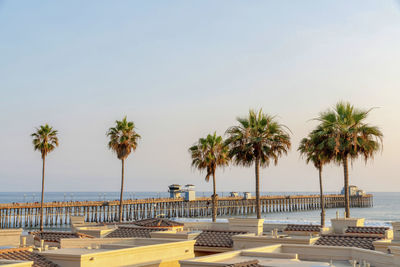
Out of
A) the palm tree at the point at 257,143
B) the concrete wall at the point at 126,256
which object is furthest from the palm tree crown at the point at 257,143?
the concrete wall at the point at 126,256

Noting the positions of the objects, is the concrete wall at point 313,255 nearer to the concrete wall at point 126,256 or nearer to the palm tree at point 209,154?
the concrete wall at point 126,256

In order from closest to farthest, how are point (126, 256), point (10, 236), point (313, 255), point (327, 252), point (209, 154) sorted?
point (126, 256)
point (327, 252)
point (313, 255)
point (10, 236)
point (209, 154)

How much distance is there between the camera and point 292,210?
5896 inches

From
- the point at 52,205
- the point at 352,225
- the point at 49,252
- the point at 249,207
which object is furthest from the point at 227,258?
the point at 249,207

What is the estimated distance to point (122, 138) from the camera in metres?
58.5

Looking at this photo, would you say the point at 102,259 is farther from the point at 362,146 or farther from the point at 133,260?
the point at 362,146

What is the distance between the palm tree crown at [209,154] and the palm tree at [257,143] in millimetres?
14410

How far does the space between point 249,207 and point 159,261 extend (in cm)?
11788

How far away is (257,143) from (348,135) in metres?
6.88

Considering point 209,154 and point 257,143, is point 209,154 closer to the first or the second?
point 209,154

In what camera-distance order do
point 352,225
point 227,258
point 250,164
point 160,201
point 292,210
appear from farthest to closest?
point 292,210
point 160,201
point 250,164
point 352,225
point 227,258

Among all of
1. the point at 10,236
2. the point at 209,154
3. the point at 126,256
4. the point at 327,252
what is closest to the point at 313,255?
the point at 327,252

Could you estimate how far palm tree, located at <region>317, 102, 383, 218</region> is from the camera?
113 feet

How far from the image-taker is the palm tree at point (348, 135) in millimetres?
34406
